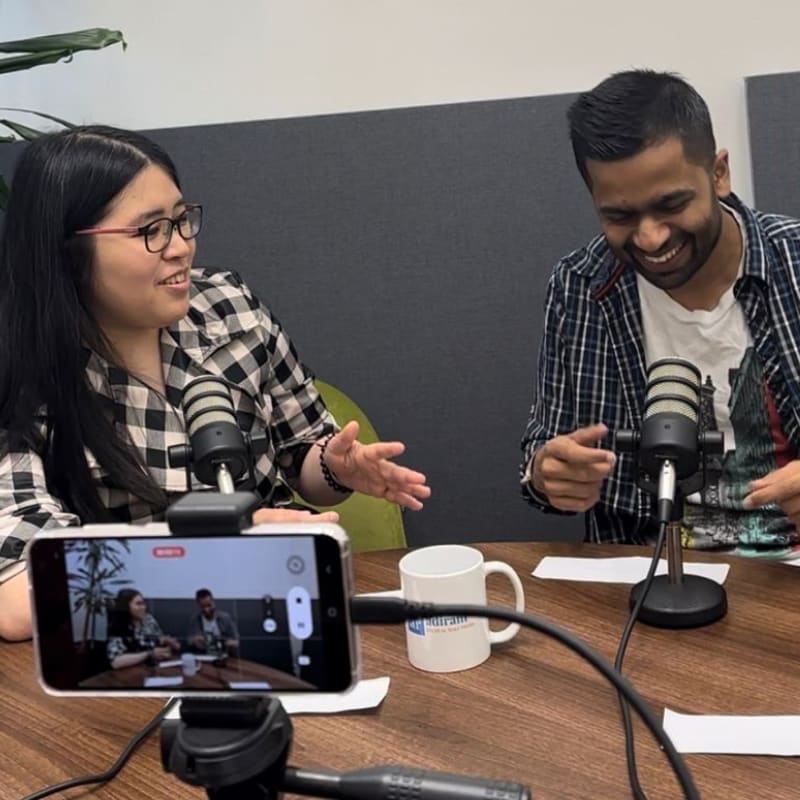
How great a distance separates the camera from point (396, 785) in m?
0.48

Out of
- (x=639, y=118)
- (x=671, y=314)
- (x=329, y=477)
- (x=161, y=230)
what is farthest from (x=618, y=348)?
(x=161, y=230)

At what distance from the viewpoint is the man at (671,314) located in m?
1.32

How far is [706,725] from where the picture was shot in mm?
763

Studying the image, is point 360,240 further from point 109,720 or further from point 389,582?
point 109,720

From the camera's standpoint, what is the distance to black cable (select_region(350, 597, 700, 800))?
0.48 meters

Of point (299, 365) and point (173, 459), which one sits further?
point (299, 365)

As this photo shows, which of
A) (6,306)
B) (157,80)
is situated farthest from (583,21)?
(6,306)

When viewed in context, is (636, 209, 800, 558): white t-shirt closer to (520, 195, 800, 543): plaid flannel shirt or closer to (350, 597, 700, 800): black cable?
(520, 195, 800, 543): plaid flannel shirt

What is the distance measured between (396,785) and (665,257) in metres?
1.01

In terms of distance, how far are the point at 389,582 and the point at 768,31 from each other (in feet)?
4.71

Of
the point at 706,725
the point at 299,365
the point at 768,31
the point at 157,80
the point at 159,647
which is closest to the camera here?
the point at 159,647

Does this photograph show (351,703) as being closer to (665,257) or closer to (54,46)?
(665,257)


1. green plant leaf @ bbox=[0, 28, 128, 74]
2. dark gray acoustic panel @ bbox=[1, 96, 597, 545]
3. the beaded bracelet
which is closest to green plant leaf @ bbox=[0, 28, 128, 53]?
green plant leaf @ bbox=[0, 28, 128, 74]

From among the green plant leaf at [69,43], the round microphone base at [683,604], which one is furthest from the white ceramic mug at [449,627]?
the green plant leaf at [69,43]
